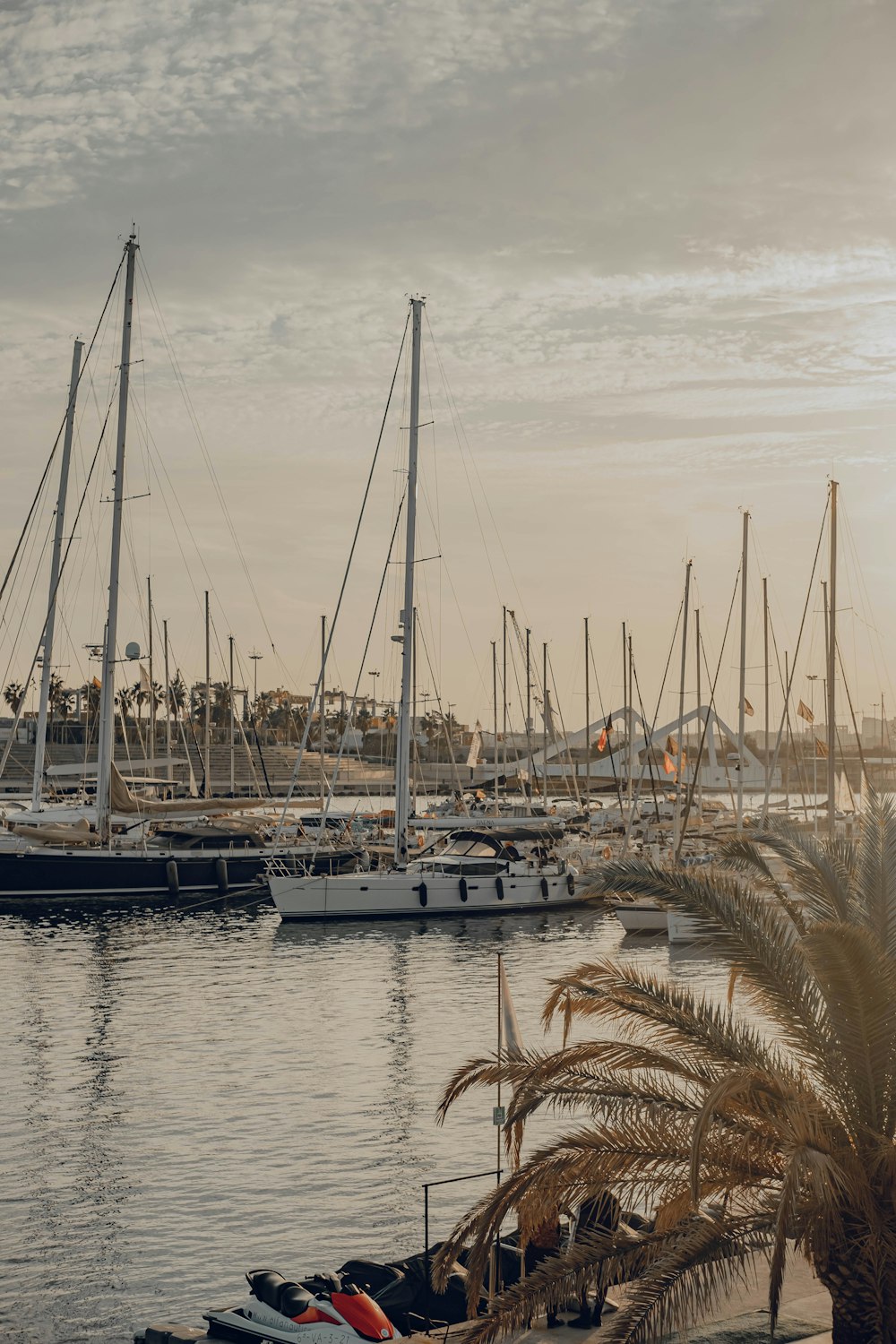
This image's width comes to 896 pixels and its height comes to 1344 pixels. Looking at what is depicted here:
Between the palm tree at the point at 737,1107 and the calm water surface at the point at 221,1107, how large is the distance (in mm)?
6806

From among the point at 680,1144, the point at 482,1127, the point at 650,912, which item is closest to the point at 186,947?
the point at 650,912

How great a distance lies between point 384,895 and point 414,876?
1454 mm

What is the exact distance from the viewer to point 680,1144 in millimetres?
11367

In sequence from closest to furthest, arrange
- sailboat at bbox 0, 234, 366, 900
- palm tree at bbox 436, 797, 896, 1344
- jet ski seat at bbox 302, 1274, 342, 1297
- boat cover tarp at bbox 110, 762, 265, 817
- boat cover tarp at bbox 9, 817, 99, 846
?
palm tree at bbox 436, 797, 896, 1344
jet ski seat at bbox 302, 1274, 342, 1297
sailboat at bbox 0, 234, 366, 900
boat cover tarp at bbox 110, 762, 265, 817
boat cover tarp at bbox 9, 817, 99, 846

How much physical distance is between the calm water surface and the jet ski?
202cm

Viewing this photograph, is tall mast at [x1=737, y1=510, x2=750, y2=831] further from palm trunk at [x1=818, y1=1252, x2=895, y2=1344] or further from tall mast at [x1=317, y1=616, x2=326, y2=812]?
palm trunk at [x1=818, y1=1252, x2=895, y2=1344]

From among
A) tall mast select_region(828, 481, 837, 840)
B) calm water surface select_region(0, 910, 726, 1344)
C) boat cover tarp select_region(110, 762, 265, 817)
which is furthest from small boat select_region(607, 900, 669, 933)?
boat cover tarp select_region(110, 762, 265, 817)

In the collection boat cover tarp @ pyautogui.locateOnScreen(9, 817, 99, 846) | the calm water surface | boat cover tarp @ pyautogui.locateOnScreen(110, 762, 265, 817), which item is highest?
boat cover tarp @ pyautogui.locateOnScreen(110, 762, 265, 817)

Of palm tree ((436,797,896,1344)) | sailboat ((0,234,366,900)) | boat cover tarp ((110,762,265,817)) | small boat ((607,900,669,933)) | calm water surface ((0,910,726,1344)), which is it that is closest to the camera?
palm tree ((436,797,896,1344))

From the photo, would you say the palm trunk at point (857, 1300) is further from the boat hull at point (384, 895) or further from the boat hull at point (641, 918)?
the boat hull at point (384, 895)

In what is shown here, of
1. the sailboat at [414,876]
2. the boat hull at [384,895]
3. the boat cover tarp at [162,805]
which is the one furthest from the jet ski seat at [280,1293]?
the boat cover tarp at [162,805]

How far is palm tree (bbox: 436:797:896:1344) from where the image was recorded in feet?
34.7

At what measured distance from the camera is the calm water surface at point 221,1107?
17.4 m

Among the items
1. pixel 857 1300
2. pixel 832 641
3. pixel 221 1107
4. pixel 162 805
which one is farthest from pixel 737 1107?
pixel 162 805
